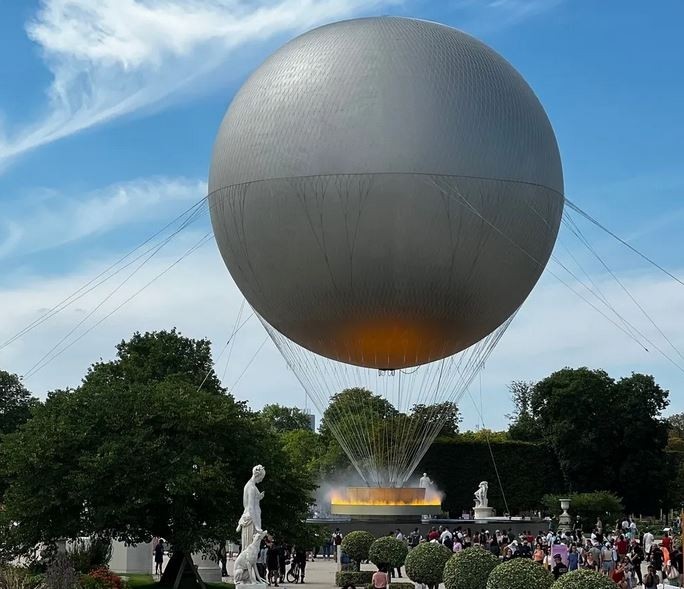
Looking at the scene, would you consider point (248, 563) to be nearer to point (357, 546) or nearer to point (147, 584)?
point (147, 584)

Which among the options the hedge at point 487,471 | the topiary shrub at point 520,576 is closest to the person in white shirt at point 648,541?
the topiary shrub at point 520,576

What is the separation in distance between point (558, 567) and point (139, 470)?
1144 centimetres

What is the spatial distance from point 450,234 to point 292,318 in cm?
533

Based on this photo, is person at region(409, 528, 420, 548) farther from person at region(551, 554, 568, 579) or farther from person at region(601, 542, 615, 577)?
person at region(551, 554, 568, 579)

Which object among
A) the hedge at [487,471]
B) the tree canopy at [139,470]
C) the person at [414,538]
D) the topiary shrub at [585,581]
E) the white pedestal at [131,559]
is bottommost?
the topiary shrub at [585,581]

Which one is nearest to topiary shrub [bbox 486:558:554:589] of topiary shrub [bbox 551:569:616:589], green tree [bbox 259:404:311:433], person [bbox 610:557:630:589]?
topiary shrub [bbox 551:569:616:589]

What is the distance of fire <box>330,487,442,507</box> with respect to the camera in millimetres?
41906

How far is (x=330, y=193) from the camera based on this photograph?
2705 centimetres

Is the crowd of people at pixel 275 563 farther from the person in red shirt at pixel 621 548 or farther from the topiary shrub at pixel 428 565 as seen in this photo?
the person in red shirt at pixel 621 548

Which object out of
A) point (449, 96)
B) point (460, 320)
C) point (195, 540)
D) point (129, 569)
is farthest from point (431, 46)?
point (129, 569)

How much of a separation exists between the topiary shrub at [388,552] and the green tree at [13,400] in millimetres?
51464

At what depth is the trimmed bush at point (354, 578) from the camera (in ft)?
107

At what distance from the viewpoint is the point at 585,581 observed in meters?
20.0

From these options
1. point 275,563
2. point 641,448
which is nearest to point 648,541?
point 275,563
